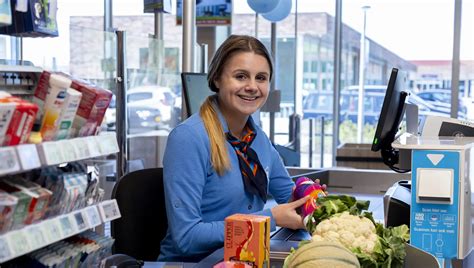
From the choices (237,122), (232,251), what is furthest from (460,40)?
(232,251)

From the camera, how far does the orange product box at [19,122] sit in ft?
4.16

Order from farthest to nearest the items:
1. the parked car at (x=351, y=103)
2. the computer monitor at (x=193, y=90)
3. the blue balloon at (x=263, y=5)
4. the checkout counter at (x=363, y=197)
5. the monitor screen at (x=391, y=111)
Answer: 1. the parked car at (x=351, y=103)
2. the blue balloon at (x=263, y=5)
3. the computer monitor at (x=193, y=90)
4. the monitor screen at (x=391, y=111)
5. the checkout counter at (x=363, y=197)

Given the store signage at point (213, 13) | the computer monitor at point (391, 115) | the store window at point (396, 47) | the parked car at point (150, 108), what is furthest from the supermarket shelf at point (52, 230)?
the store window at point (396, 47)

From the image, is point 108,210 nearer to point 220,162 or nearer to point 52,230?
point 52,230

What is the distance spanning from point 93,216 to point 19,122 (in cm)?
31

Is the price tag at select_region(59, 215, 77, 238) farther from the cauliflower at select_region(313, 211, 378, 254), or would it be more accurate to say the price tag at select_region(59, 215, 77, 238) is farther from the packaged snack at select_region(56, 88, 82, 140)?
the cauliflower at select_region(313, 211, 378, 254)

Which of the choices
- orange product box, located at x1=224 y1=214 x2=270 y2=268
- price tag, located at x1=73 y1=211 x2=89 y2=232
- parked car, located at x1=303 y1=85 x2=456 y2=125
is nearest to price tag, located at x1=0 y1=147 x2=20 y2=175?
price tag, located at x1=73 y1=211 x2=89 y2=232

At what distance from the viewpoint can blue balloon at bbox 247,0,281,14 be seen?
6.45 m

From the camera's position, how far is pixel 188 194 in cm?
227

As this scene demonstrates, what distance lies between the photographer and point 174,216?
226 cm

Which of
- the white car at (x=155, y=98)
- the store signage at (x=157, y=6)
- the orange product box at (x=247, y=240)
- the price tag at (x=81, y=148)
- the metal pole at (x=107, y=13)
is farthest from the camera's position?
the metal pole at (x=107, y=13)

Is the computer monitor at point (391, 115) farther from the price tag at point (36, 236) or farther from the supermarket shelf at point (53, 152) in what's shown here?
the price tag at point (36, 236)

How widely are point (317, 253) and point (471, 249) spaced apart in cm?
87

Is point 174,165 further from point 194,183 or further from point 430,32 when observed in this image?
point 430,32
